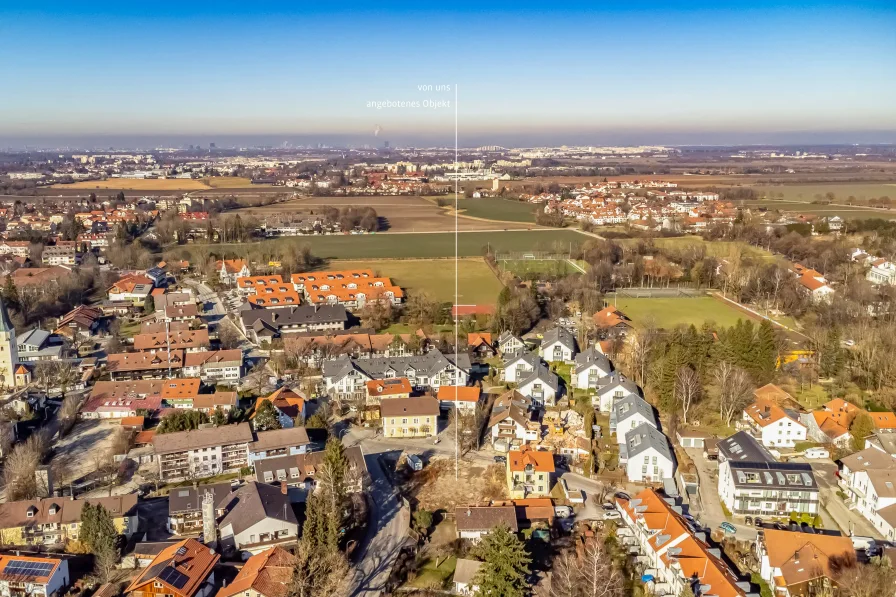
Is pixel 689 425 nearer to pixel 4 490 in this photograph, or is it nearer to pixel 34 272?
pixel 4 490

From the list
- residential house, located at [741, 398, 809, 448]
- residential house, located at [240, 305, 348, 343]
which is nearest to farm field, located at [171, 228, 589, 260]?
residential house, located at [240, 305, 348, 343]

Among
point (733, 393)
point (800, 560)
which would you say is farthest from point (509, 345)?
point (800, 560)

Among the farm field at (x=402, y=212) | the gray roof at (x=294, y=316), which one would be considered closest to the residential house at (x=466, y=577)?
the gray roof at (x=294, y=316)

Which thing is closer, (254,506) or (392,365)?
(254,506)

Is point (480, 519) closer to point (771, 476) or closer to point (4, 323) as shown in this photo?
point (771, 476)

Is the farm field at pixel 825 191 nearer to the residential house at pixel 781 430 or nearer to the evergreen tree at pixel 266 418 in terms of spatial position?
the residential house at pixel 781 430

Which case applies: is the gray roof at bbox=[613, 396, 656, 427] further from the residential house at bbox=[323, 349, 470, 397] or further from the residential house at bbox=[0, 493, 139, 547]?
the residential house at bbox=[0, 493, 139, 547]

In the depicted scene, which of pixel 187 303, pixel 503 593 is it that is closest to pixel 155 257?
pixel 187 303
